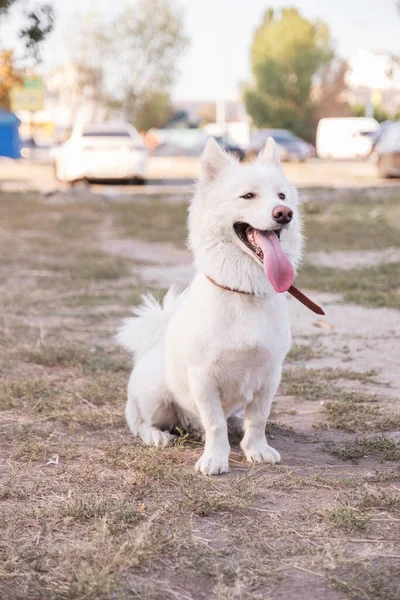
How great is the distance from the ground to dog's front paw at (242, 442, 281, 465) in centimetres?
6

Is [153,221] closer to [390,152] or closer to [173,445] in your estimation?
[173,445]

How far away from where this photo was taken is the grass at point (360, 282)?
27.2 ft

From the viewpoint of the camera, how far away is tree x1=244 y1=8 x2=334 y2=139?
60969mm

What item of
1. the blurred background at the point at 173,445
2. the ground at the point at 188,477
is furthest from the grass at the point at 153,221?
the ground at the point at 188,477

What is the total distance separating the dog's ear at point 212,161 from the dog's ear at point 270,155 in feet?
0.84

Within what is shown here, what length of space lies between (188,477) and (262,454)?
18.3 inches

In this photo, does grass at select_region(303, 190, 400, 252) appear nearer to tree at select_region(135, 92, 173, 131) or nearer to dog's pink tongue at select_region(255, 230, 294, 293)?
dog's pink tongue at select_region(255, 230, 294, 293)

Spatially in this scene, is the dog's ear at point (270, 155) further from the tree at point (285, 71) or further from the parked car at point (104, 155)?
the tree at point (285, 71)

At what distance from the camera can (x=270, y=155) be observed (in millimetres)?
4426

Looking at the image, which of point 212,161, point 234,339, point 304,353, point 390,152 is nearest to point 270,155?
point 212,161

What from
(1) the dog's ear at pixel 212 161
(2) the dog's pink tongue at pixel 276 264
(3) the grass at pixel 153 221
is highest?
(1) the dog's ear at pixel 212 161

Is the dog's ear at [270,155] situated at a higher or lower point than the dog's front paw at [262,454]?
higher

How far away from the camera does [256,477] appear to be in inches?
156

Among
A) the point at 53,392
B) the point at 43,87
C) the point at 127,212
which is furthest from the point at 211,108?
the point at 53,392
